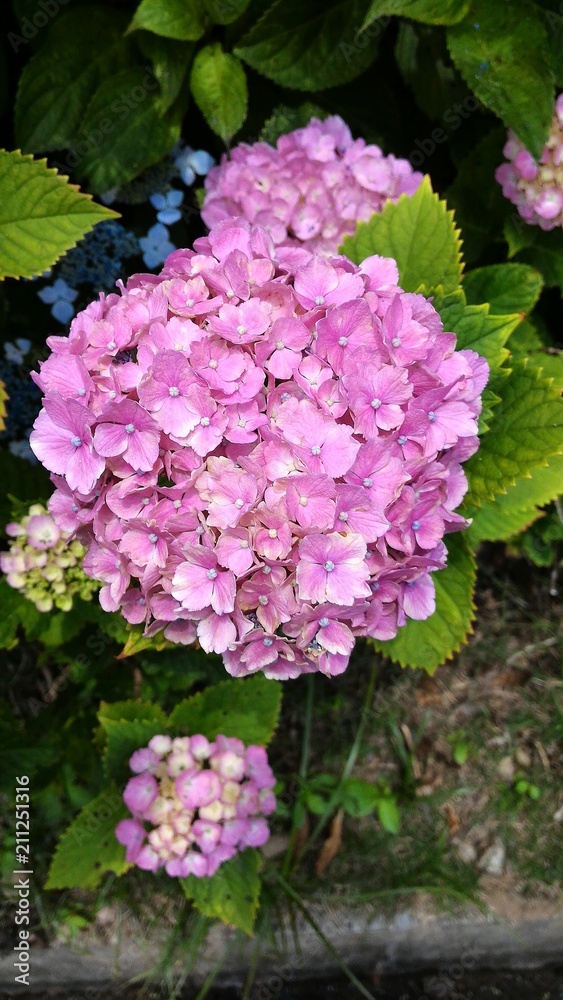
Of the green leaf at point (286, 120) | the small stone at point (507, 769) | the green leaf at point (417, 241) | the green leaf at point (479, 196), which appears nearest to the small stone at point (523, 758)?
the small stone at point (507, 769)

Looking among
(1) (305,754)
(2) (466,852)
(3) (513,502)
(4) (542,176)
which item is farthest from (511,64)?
(2) (466,852)

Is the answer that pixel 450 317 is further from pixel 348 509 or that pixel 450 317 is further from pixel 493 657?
pixel 493 657

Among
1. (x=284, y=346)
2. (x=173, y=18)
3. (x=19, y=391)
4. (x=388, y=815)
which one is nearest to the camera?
(x=284, y=346)

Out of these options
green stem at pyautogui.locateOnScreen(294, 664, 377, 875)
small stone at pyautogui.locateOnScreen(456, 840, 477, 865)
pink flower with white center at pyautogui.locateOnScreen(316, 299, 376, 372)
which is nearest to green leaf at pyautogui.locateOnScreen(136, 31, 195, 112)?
pink flower with white center at pyautogui.locateOnScreen(316, 299, 376, 372)

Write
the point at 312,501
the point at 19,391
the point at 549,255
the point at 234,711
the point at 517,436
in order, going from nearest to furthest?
1. the point at 312,501
2. the point at 517,436
3. the point at 234,711
4. the point at 549,255
5. the point at 19,391

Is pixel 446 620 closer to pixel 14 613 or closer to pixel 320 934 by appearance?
pixel 14 613

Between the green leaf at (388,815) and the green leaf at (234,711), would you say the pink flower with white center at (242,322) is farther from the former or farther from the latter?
the green leaf at (388,815)

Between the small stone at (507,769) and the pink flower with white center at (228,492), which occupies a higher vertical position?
the pink flower with white center at (228,492)
